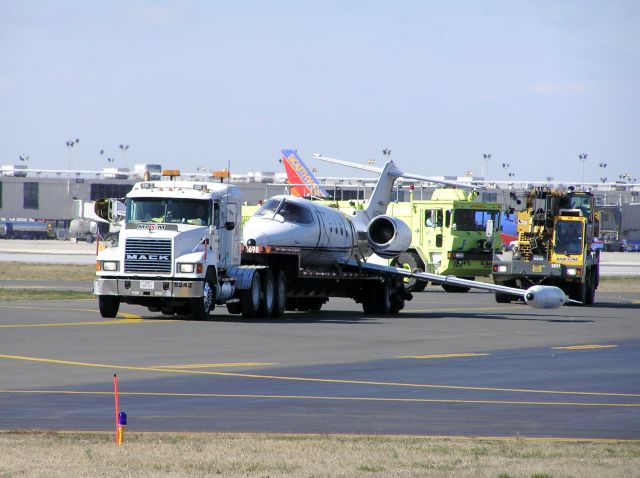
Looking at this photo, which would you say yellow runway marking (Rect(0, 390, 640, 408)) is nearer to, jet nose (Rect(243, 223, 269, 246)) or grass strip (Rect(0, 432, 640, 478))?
grass strip (Rect(0, 432, 640, 478))

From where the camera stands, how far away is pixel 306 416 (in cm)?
1548

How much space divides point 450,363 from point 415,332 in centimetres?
816

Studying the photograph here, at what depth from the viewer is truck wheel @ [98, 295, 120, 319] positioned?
107 ft

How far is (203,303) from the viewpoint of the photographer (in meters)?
32.2

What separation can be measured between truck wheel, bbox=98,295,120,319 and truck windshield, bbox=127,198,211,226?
81.5 inches

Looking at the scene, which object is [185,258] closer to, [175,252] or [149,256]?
[175,252]

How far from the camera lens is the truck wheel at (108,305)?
3262 centimetres

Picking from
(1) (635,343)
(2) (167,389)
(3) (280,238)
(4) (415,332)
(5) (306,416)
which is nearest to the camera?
(5) (306,416)

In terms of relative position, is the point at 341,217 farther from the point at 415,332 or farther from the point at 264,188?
the point at 264,188

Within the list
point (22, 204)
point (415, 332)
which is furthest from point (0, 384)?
point (22, 204)

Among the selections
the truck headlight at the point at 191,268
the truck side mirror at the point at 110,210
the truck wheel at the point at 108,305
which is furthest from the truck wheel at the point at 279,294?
the truck side mirror at the point at 110,210

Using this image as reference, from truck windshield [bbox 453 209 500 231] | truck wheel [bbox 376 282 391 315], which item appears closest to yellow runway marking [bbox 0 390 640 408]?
truck wheel [bbox 376 282 391 315]

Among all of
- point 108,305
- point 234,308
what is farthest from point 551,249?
point 108,305

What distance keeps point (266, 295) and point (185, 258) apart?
384 cm
